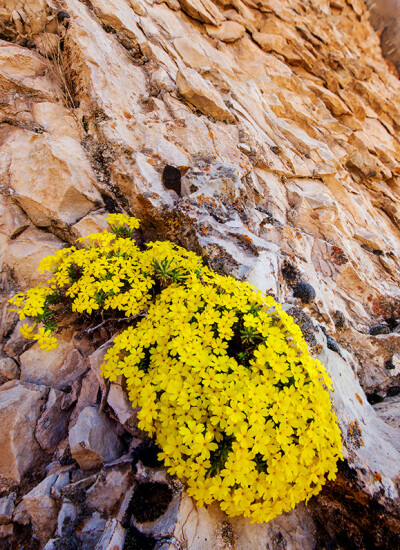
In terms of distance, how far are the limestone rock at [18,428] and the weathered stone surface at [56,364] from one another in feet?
0.72

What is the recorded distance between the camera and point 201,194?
447cm

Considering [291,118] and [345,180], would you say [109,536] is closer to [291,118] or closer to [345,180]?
[345,180]

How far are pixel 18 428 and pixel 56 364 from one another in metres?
0.78

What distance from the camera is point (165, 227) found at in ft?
14.4

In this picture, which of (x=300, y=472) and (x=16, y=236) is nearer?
(x=300, y=472)

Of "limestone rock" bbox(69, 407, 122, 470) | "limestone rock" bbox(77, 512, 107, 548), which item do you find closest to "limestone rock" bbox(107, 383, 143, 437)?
"limestone rock" bbox(69, 407, 122, 470)

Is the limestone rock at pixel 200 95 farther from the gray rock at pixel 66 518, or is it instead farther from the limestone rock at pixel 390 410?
the gray rock at pixel 66 518

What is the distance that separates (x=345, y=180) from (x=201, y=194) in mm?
7930

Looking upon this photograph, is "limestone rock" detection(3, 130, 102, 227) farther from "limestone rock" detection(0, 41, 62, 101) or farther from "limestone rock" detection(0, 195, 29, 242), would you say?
"limestone rock" detection(0, 41, 62, 101)

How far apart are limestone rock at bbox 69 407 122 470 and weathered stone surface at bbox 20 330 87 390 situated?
75cm

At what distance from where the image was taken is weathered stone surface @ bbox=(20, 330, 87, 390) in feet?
10.6

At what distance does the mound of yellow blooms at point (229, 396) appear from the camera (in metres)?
1.91

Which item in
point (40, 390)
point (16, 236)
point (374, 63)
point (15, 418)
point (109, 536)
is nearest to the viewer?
point (109, 536)

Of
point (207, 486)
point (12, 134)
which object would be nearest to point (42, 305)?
point (207, 486)
